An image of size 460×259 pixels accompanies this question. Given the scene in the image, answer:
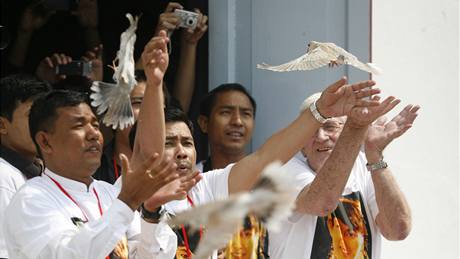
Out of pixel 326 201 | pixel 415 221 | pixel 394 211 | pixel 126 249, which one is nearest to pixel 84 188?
pixel 126 249

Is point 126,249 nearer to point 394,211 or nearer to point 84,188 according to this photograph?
point 84,188

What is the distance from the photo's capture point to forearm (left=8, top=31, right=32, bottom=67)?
5.50 meters

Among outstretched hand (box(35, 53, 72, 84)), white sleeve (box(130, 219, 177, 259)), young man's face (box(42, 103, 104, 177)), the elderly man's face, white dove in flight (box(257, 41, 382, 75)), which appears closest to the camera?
white sleeve (box(130, 219, 177, 259))

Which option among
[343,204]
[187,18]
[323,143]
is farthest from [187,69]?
[343,204]

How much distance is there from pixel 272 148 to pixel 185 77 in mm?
1332

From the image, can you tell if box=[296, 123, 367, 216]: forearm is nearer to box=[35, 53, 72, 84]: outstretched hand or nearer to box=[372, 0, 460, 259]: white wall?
box=[372, 0, 460, 259]: white wall

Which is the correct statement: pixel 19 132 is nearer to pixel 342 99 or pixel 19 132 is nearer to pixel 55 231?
pixel 55 231

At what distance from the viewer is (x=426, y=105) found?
214 inches

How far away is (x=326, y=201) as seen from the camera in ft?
13.3

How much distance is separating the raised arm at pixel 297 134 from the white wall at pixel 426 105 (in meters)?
1.31

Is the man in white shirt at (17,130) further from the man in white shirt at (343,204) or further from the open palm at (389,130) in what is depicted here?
the open palm at (389,130)

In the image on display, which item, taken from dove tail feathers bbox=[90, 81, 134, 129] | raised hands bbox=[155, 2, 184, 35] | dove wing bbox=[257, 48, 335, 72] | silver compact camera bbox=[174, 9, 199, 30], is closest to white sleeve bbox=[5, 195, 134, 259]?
dove tail feathers bbox=[90, 81, 134, 129]

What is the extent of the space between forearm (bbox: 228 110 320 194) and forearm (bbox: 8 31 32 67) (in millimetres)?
1845

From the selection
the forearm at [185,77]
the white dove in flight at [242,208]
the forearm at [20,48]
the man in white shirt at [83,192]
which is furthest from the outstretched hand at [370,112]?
the forearm at [20,48]
